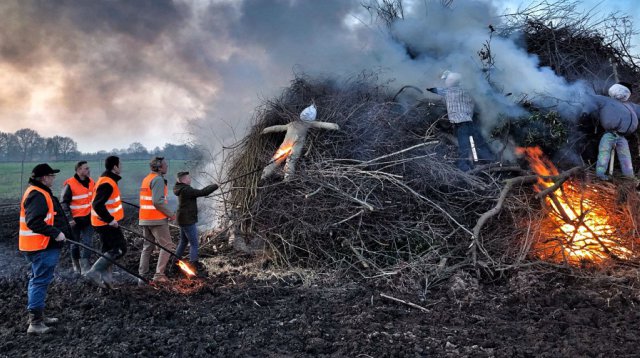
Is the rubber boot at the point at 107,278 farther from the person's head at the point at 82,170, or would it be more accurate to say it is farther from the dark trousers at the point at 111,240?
the person's head at the point at 82,170

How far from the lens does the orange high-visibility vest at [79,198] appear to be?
22.0 ft

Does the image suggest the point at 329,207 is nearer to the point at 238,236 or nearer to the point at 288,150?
the point at 288,150

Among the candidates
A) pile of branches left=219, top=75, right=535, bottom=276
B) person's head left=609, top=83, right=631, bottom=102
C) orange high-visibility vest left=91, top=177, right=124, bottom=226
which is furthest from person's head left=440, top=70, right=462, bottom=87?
orange high-visibility vest left=91, top=177, right=124, bottom=226

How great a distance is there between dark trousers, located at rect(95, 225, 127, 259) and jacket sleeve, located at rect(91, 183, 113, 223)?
225mm

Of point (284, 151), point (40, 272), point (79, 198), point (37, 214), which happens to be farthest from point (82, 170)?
point (284, 151)

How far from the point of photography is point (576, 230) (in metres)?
6.24

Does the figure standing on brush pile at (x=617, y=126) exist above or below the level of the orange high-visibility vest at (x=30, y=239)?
above

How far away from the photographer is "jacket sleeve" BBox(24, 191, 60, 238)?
15.6 ft

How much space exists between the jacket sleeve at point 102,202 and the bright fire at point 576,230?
6.01 m

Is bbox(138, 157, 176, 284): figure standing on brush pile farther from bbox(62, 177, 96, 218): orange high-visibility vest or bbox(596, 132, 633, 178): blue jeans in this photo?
bbox(596, 132, 633, 178): blue jeans

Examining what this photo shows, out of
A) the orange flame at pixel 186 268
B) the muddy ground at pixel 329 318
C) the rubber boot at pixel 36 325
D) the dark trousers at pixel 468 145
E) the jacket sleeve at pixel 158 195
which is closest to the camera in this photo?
the muddy ground at pixel 329 318

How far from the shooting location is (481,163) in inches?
334

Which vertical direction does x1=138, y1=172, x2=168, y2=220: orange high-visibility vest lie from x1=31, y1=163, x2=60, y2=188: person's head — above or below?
below

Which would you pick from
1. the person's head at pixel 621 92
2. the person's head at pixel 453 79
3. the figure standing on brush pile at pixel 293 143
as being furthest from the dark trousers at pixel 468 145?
the figure standing on brush pile at pixel 293 143
